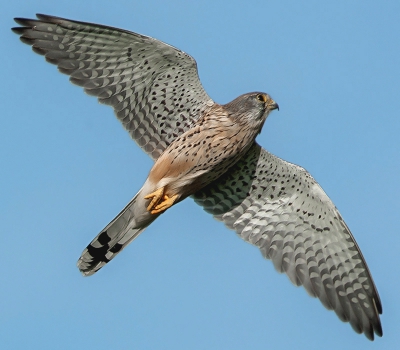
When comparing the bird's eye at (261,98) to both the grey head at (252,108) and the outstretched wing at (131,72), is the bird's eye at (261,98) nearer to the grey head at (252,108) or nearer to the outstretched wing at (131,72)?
the grey head at (252,108)

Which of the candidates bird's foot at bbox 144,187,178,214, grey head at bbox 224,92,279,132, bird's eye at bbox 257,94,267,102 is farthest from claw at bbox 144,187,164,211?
bird's eye at bbox 257,94,267,102

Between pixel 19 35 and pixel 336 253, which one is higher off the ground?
pixel 336 253

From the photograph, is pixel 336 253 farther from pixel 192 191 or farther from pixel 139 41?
pixel 139 41

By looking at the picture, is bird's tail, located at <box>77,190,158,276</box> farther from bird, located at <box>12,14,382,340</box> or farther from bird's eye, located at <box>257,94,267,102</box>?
bird's eye, located at <box>257,94,267,102</box>

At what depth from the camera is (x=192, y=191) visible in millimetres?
10133

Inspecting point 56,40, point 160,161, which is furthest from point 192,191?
point 56,40

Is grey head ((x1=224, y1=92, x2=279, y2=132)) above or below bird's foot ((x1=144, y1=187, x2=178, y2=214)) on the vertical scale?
above

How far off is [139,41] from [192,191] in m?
1.79

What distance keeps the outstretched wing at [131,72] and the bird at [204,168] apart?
0.01 metres

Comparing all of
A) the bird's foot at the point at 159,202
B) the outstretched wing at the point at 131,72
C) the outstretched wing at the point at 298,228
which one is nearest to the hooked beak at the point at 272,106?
the outstretched wing at the point at 298,228

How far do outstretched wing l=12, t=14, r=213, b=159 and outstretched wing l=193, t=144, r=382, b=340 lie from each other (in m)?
0.91

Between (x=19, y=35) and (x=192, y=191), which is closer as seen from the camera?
(x=19, y=35)

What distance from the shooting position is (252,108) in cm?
974

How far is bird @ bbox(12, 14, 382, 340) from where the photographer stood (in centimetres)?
966
